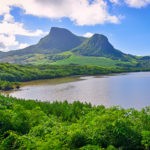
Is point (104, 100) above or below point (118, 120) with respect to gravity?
below

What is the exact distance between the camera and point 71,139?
935 inches

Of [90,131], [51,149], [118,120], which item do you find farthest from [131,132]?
[51,149]

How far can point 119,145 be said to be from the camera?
A: 2456 cm

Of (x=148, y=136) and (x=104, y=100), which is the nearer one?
(x=148, y=136)

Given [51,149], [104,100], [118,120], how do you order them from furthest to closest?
[104,100]
[118,120]
[51,149]

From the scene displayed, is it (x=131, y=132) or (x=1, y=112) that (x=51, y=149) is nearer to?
(x=131, y=132)

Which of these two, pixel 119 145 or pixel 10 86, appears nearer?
pixel 119 145

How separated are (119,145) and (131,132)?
1.35m

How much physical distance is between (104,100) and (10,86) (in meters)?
66.6

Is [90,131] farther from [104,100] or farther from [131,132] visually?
[104,100]

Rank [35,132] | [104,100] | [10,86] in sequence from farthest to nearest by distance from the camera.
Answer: [10,86] → [104,100] → [35,132]

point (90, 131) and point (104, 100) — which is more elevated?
point (90, 131)

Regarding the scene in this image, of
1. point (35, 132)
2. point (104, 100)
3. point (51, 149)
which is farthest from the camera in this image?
point (104, 100)

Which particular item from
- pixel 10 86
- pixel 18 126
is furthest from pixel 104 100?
pixel 18 126
